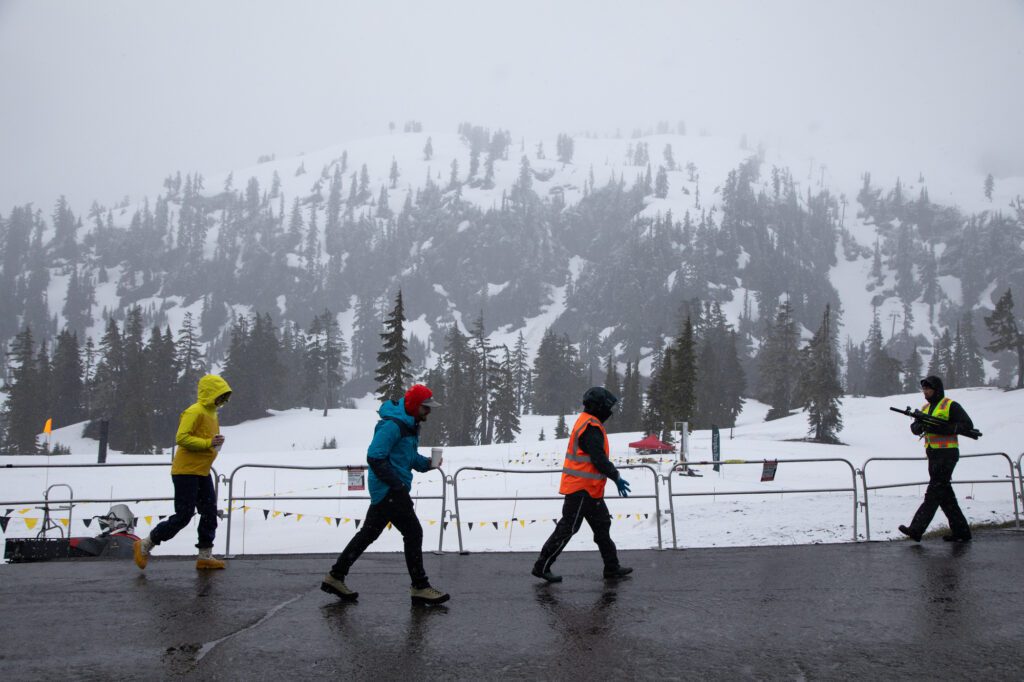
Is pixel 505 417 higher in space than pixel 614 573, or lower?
lower

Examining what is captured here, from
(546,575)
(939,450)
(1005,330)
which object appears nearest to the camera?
(546,575)

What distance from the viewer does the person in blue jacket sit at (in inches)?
271

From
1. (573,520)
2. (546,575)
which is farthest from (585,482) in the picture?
→ (546,575)

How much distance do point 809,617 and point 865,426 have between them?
212ft

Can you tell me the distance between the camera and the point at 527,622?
250 inches

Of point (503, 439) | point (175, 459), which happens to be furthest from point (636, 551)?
point (503, 439)

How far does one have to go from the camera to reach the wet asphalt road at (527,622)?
199 inches

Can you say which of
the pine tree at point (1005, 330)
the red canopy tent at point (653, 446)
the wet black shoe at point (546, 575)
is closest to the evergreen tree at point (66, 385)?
the red canopy tent at point (653, 446)

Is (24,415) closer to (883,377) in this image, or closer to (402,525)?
(402,525)

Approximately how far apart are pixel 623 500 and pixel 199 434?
20170 mm

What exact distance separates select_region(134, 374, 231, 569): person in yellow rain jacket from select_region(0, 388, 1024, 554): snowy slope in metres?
3.33

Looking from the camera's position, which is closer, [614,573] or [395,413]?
[395,413]

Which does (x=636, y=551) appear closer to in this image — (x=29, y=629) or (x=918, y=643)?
(x=918, y=643)

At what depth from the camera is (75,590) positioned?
7.64 m
